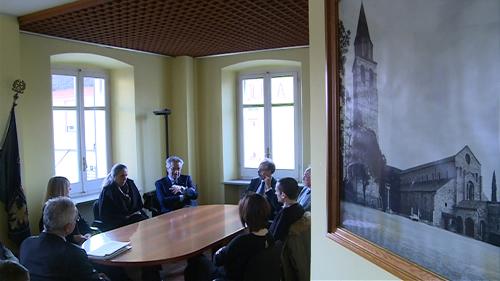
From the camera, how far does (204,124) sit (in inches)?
248

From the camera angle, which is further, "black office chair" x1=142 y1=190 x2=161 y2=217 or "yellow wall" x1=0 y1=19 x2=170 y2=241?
"black office chair" x1=142 y1=190 x2=161 y2=217

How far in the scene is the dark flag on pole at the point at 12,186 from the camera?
3.82 metres

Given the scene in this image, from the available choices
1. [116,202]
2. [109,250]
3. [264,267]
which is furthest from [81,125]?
[264,267]

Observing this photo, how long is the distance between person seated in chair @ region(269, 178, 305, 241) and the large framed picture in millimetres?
1575

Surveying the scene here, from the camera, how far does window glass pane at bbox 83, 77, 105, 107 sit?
5250 millimetres

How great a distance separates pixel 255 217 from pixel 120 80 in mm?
3549

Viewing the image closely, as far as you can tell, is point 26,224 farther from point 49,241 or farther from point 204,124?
point 204,124

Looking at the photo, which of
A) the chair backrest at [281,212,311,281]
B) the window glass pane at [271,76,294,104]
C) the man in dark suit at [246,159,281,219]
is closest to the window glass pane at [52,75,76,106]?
the man in dark suit at [246,159,281,219]

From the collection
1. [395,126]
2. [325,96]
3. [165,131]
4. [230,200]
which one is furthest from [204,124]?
[395,126]

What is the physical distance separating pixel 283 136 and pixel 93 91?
8.50ft

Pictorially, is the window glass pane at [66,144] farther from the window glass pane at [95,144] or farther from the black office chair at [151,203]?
the black office chair at [151,203]

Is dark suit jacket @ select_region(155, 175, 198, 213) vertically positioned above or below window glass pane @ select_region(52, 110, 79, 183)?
below

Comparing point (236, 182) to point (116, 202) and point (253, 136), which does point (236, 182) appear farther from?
point (116, 202)

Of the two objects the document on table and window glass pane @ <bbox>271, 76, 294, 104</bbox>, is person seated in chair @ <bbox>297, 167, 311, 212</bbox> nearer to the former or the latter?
the document on table
